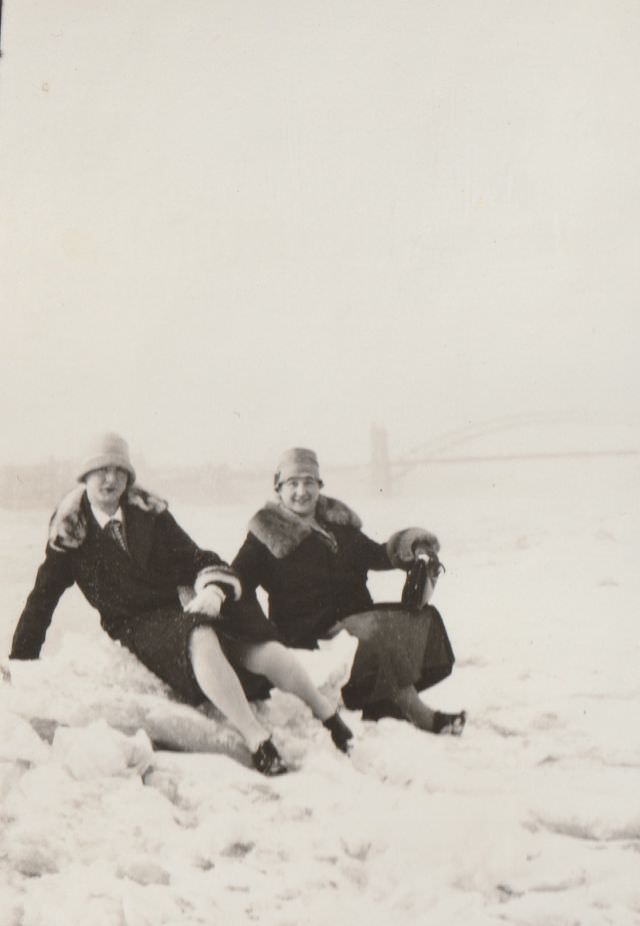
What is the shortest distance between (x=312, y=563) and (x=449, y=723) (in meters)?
0.50

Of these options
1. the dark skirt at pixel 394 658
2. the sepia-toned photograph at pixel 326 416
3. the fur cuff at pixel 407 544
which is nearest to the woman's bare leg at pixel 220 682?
the sepia-toned photograph at pixel 326 416

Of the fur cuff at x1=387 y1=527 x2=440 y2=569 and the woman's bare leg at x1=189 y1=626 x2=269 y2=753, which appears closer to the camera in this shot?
the woman's bare leg at x1=189 y1=626 x2=269 y2=753

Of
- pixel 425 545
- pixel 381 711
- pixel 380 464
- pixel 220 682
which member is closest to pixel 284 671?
pixel 220 682

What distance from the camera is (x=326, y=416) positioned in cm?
222

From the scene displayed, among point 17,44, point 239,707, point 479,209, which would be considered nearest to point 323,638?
point 239,707

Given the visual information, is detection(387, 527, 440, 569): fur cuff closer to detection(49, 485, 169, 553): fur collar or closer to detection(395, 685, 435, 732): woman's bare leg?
detection(395, 685, 435, 732): woman's bare leg

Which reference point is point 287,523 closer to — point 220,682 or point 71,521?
point 220,682

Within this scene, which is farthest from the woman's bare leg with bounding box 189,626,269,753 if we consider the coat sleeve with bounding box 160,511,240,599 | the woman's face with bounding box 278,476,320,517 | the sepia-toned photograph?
the woman's face with bounding box 278,476,320,517

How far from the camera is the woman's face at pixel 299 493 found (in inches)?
85.6

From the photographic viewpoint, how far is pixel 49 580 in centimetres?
207

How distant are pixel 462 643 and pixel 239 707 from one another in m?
0.56

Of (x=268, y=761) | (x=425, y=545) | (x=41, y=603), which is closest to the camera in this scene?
(x=268, y=761)

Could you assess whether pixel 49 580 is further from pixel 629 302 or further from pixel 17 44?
pixel 629 302

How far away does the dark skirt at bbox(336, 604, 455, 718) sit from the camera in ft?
6.94
